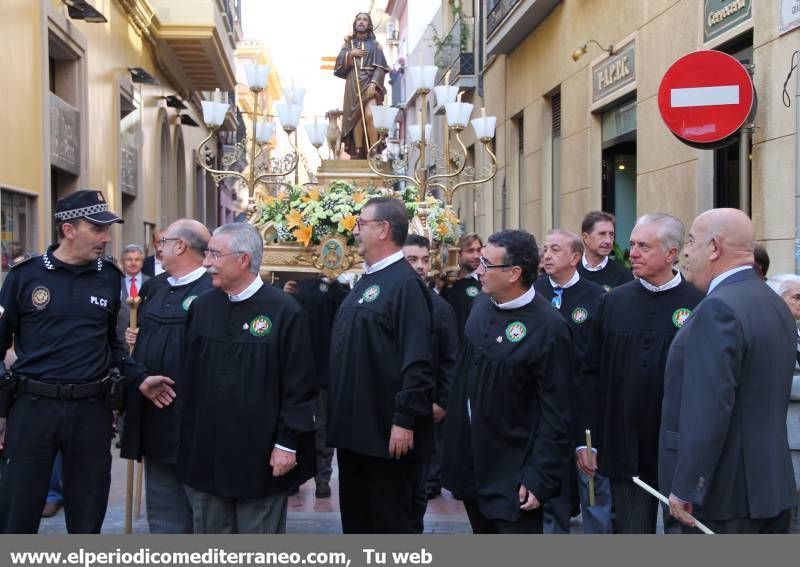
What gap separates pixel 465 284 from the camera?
8.71 meters

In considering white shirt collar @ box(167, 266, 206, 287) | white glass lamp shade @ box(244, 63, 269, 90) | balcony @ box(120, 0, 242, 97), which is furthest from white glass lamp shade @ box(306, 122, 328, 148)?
balcony @ box(120, 0, 242, 97)

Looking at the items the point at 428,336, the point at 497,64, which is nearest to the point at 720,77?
the point at 428,336

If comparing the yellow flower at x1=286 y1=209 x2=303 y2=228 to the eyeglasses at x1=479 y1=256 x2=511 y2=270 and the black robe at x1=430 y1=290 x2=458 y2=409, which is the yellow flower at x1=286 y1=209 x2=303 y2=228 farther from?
the eyeglasses at x1=479 y1=256 x2=511 y2=270

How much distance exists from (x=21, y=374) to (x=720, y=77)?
5.22m

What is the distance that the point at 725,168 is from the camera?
10039mm

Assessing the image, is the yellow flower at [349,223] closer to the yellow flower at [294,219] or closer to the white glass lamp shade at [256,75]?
the yellow flower at [294,219]

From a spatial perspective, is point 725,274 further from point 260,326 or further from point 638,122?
point 638,122

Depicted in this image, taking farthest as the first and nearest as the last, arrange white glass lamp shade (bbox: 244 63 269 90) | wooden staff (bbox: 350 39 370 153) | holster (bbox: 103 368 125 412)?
wooden staff (bbox: 350 39 370 153)
white glass lamp shade (bbox: 244 63 269 90)
holster (bbox: 103 368 125 412)

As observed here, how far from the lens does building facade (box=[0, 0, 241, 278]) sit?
37.3 ft

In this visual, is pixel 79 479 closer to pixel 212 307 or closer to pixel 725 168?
pixel 212 307

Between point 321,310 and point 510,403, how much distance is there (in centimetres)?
360

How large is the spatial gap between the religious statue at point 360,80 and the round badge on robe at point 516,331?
825 centimetres

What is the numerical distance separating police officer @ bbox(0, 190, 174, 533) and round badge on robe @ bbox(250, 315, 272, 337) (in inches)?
38.1

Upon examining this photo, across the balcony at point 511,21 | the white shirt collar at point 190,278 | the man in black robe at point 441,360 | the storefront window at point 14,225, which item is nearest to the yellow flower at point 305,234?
the man in black robe at point 441,360
